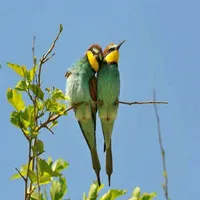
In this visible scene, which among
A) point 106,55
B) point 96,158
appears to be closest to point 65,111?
point 96,158

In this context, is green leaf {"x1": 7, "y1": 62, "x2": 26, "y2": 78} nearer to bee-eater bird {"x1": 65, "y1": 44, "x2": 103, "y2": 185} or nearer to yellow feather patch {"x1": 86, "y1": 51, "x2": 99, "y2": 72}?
bee-eater bird {"x1": 65, "y1": 44, "x2": 103, "y2": 185}

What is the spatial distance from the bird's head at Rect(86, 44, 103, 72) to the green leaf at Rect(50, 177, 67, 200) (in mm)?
2635

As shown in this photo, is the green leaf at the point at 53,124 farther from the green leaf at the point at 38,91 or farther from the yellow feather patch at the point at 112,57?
the yellow feather patch at the point at 112,57

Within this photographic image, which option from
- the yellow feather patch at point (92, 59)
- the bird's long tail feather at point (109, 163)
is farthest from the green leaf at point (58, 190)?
the yellow feather patch at point (92, 59)

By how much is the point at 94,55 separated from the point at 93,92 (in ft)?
1.28

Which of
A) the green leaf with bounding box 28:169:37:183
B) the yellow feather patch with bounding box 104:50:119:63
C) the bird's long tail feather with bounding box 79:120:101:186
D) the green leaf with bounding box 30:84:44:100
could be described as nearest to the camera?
the green leaf with bounding box 28:169:37:183

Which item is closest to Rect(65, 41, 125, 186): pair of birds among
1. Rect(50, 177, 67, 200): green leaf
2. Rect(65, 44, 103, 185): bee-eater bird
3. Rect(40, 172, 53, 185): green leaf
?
Rect(65, 44, 103, 185): bee-eater bird

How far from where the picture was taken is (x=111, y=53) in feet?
17.2

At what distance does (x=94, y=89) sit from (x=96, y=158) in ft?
2.75

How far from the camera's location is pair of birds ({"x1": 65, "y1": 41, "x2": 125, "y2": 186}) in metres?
4.80

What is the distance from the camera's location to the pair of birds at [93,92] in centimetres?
480

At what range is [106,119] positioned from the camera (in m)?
4.88

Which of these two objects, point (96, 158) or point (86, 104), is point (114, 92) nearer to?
point (86, 104)

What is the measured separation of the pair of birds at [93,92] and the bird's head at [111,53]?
0.06 m
